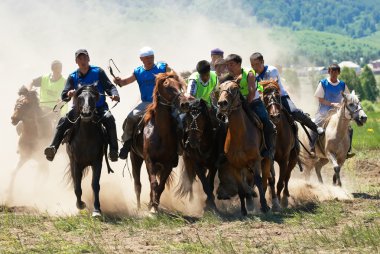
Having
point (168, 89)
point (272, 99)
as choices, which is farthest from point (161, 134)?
point (272, 99)

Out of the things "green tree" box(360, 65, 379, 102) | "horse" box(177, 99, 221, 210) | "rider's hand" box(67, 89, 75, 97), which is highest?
"green tree" box(360, 65, 379, 102)

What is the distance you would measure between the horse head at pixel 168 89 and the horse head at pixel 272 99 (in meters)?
1.71

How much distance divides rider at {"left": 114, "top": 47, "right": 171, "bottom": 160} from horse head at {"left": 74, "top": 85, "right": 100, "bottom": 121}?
1.09m

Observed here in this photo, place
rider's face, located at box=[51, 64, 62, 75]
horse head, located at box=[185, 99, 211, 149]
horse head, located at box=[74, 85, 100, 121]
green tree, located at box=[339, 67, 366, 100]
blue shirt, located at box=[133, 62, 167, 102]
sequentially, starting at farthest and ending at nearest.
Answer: green tree, located at box=[339, 67, 366, 100] → rider's face, located at box=[51, 64, 62, 75] → blue shirt, located at box=[133, 62, 167, 102] → horse head, located at box=[185, 99, 211, 149] → horse head, located at box=[74, 85, 100, 121]

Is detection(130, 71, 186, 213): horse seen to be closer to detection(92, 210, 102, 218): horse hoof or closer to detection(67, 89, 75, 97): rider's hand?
detection(92, 210, 102, 218): horse hoof

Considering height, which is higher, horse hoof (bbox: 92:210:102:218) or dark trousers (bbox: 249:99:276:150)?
dark trousers (bbox: 249:99:276:150)

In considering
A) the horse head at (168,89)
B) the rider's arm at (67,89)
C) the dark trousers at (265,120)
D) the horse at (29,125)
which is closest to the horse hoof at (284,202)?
the dark trousers at (265,120)

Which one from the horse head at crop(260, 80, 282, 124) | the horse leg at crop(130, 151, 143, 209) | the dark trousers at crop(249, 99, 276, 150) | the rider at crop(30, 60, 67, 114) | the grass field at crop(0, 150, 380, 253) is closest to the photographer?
the grass field at crop(0, 150, 380, 253)

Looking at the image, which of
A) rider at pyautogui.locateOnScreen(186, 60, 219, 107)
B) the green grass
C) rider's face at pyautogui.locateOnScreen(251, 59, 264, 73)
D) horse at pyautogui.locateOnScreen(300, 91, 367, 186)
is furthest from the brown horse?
the green grass

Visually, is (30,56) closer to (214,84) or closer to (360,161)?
(360,161)

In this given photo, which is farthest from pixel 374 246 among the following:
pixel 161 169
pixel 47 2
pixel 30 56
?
pixel 47 2

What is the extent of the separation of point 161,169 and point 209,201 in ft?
3.07

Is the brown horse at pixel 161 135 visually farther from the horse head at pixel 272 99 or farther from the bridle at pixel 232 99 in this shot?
the horse head at pixel 272 99

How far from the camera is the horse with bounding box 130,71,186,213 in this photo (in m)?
13.2
